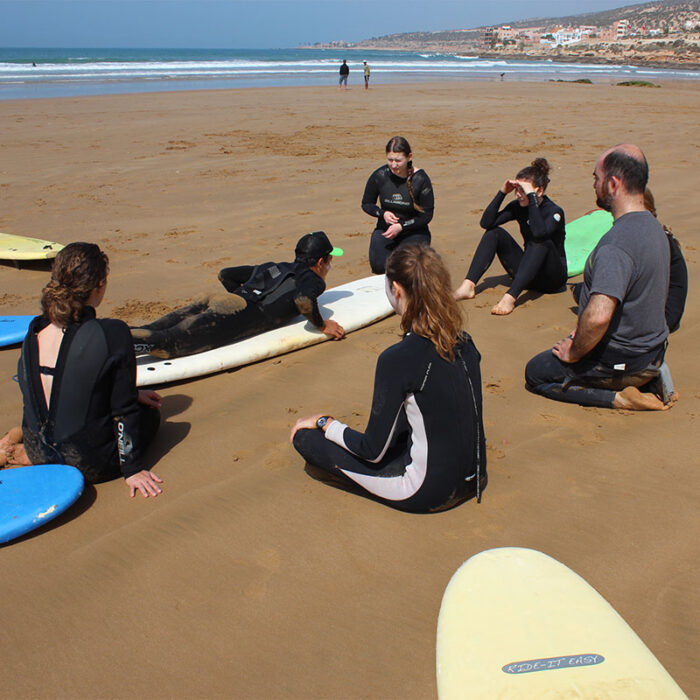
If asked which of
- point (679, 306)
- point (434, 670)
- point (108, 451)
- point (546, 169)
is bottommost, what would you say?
point (434, 670)

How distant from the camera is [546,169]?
5168 millimetres

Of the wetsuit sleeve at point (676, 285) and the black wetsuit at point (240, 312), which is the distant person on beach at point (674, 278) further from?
the black wetsuit at point (240, 312)

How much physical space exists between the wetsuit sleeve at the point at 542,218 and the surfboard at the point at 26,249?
4.50 meters

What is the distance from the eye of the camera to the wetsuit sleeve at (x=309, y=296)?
4.48 meters

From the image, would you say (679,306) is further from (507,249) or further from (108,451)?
(108,451)

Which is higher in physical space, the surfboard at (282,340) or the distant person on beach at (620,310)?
the distant person on beach at (620,310)

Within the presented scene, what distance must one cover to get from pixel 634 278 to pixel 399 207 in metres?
2.91

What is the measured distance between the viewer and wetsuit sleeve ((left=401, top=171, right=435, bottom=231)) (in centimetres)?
577

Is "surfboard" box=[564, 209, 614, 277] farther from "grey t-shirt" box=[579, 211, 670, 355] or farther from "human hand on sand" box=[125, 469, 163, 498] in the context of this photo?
"human hand on sand" box=[125, 469, 163, 498]

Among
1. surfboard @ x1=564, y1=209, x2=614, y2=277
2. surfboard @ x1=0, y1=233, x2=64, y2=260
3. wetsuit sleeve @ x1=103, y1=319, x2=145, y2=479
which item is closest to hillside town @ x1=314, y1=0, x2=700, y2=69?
surfboard @ x1=564, y1=209, x2=614, y2=277

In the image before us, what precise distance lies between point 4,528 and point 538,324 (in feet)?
12.7

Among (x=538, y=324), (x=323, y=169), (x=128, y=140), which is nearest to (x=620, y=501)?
(x=538, y=324)

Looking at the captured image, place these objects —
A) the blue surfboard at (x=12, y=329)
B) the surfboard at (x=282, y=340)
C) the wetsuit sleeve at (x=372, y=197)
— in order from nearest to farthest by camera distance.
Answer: the surfboard at (x=282, y=340) < the blue surfboard at (x=12, y=329) < the wetsuit sleeve at (x=372, y=197)

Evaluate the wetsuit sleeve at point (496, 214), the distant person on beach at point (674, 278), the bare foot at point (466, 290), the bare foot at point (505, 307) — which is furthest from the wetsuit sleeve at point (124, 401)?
the wetsuit sleeve at point (496, 214)
